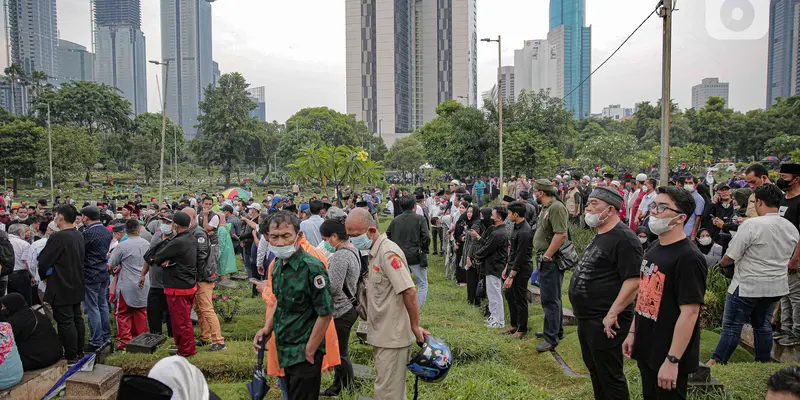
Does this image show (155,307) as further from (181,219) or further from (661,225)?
(661,225)

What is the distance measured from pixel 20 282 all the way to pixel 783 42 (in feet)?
173

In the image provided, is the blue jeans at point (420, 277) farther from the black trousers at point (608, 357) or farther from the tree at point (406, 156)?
the tree at point (406, 156)

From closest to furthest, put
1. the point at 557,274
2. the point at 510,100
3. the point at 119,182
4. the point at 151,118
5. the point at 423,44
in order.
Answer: the point at 557,274, the point at 510,100, the point at 119,182, the point at 151,118, the point at 423,44

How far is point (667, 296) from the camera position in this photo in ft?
9.54

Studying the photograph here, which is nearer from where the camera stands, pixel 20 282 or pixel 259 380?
pixel 259 380

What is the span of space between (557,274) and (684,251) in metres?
2.81

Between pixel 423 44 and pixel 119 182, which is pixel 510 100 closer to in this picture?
pixel 119 182

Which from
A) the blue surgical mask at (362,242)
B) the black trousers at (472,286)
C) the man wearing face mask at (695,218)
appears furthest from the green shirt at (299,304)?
the man wearing face mask at (695,218)

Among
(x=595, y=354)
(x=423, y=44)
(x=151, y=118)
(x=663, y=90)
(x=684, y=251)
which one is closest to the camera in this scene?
(x=684, y=251)

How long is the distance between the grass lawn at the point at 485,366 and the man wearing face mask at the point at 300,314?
131 cm

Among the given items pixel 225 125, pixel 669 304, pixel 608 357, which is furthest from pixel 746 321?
pixel 225 125

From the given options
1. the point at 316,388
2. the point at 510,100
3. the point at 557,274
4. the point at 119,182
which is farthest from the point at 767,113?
the point at 119,182

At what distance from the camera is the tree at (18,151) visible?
3366 centimetres

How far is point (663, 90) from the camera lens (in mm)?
8461
